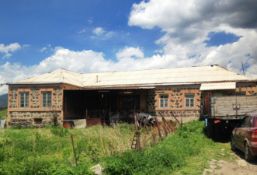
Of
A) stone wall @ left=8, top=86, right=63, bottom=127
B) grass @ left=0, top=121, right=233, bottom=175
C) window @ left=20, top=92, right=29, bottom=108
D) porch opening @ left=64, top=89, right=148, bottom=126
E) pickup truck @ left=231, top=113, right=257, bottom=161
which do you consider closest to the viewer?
grass @ left=0, top=121, right=233, bottom=175

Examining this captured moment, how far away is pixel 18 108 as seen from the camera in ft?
112

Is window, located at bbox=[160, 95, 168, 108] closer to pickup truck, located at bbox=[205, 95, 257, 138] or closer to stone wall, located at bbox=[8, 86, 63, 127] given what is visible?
stone wall, located at bbox=[8, 86, 63, 127]

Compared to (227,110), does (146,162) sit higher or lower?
lower

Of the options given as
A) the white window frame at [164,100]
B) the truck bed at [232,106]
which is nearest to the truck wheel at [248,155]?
the truck bed at [232,106]

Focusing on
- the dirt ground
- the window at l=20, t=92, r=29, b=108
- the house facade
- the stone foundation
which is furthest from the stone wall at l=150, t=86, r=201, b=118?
the dirt ground

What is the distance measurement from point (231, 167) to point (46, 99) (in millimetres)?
24191

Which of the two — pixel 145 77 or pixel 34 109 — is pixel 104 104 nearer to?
pixel 145 77

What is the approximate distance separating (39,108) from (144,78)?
10.1 m

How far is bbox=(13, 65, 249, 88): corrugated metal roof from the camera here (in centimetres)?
3256

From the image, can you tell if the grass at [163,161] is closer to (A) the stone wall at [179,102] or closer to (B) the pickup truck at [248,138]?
(B) the pickup truck at [248,138]

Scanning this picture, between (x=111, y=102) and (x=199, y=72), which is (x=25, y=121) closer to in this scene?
(x=111, y=102)

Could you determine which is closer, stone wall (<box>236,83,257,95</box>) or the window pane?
stone wall (<box>236,83,257,95</box>)

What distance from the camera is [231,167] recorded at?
12109 millimetres

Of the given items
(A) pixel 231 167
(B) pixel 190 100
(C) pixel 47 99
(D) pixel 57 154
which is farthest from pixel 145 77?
(A) pixel 231 167
